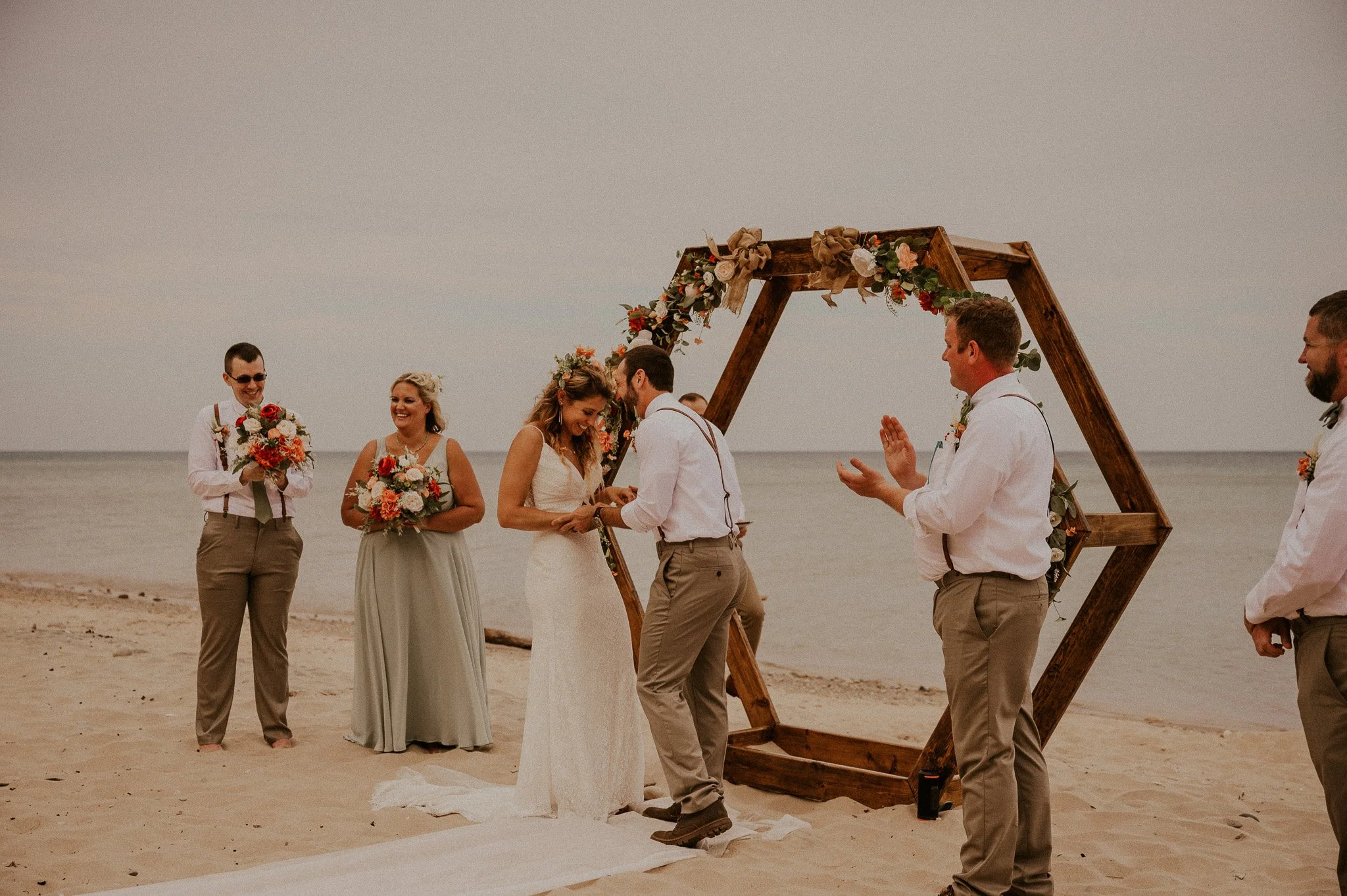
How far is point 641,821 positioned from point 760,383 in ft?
96.6

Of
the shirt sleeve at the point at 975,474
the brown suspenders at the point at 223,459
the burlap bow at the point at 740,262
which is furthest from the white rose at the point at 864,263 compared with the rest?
the brown suspenders at the point at 223,459

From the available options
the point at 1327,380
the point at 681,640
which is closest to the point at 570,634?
the point at 681,640

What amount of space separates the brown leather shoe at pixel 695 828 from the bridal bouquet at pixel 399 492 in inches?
95.5

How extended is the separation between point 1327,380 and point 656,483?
8.08 feet

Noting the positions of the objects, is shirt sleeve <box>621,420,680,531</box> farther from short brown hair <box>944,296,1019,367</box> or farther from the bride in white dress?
short brown hair <box>944,296,1019,367</box>

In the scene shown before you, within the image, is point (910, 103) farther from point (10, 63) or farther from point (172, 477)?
point (172, 477)

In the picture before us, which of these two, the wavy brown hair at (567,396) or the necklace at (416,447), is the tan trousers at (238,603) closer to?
the necklace at (416,447)

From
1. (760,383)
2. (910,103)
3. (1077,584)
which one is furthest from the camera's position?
(760,383)

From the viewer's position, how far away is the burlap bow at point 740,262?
5.70 m

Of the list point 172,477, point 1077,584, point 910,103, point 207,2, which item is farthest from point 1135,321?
point 172,477

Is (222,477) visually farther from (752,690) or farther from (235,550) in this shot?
(752,690)

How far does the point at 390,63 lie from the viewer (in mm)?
24828

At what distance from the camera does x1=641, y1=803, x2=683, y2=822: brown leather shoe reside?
15.9 feet

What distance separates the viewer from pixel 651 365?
4.96m
